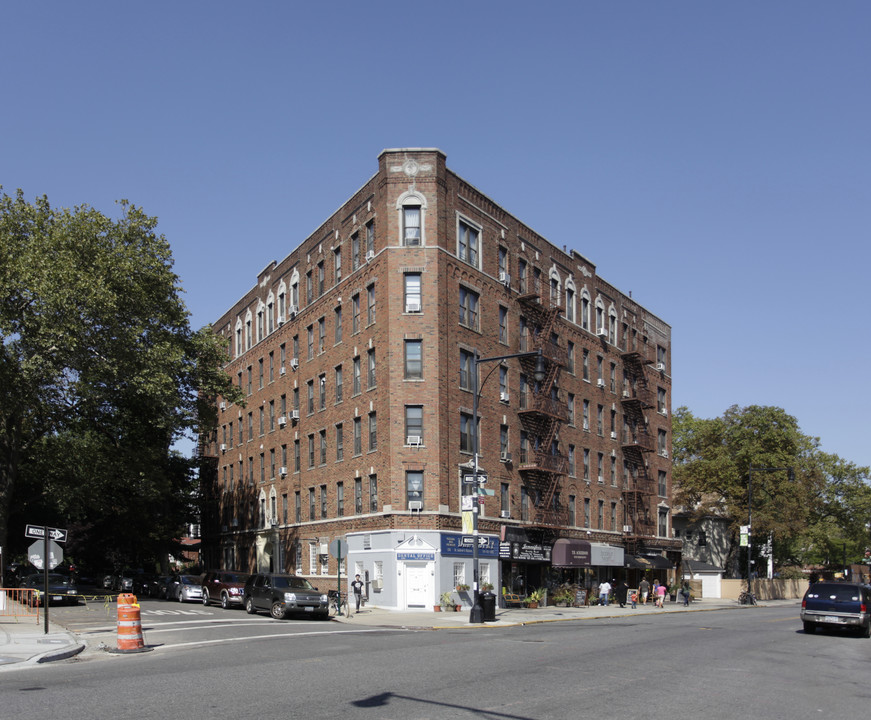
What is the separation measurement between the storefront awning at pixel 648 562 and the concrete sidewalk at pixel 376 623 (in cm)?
297

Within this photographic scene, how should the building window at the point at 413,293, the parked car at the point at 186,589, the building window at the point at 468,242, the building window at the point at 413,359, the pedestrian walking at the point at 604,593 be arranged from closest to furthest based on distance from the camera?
1. the building window at the point at 413,359
2. the building window at the point at 413,293
3. the parked car at the point at 186,589
4. the building window at the point at 468,242
5. the pedestrian walking at the point at 604,593

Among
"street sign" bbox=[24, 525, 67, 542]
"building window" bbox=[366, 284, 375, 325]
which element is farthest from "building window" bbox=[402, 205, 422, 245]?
"street sign" bbox=[24, 525, 67, 542]

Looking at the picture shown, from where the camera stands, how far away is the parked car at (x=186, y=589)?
40.0m

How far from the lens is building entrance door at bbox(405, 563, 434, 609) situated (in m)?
37.7

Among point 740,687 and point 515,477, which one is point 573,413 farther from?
point 740,687

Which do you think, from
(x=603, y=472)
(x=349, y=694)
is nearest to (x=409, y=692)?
(x=349, y=694)

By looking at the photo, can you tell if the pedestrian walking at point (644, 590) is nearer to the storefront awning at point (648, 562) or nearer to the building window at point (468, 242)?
the storefront awning at point (648, 562)

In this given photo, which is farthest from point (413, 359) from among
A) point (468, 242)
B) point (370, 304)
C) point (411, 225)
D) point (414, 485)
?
point (468, 242)

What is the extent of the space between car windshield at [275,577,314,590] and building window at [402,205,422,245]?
637 inches

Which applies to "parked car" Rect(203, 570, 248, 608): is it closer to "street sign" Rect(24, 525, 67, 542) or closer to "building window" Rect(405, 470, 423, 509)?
"building window" Rect(405, 470, 423, 509)

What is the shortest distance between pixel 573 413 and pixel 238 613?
24.2 meters

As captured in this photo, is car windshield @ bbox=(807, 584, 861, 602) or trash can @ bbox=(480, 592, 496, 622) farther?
trash can @ bbox=(480, 592, 496, 622)

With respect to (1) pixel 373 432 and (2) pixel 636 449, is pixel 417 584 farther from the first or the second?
(2) pixel 636 449

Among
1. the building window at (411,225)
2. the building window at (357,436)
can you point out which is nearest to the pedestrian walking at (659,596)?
the building window at (357,436)
